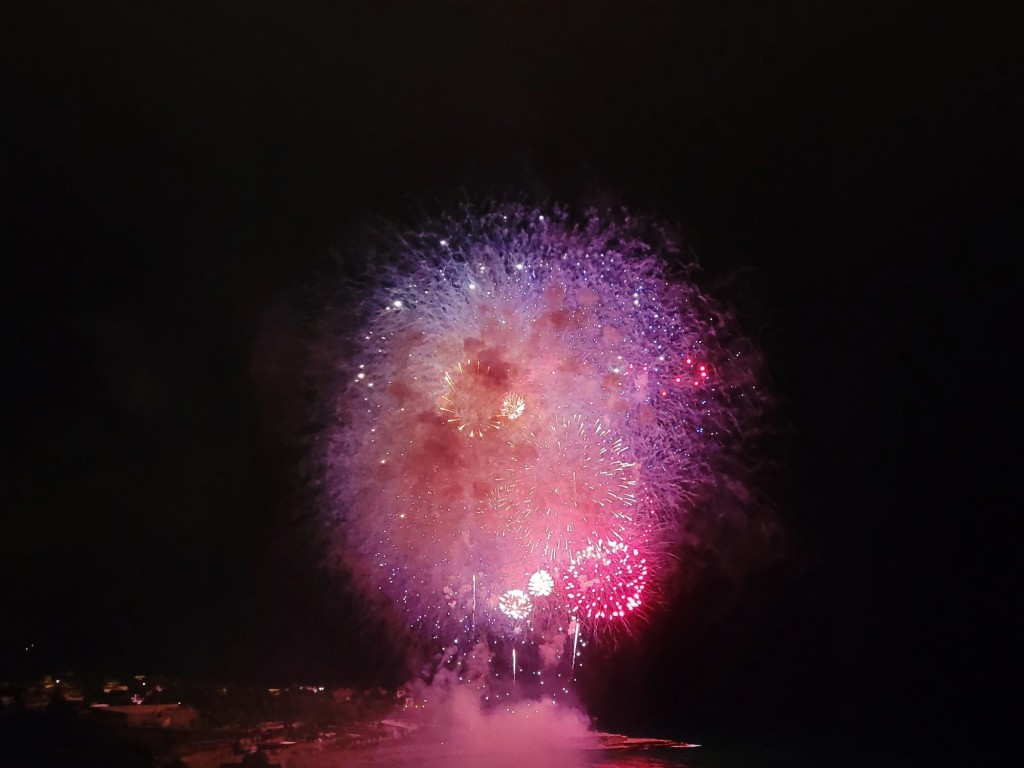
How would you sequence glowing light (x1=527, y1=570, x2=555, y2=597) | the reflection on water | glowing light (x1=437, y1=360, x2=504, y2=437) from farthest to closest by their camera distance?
glowing light (x1=527, y1=570, x2=555, y2=597) < glowing light (x1=437, y1=360, x2=504, y2=437) < the reflection on water

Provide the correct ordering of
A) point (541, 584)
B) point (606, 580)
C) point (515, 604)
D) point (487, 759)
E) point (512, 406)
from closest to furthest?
point (487, 759)
point (512, 406)
point (606, 580)
point (541, 584)
point (515, 604)

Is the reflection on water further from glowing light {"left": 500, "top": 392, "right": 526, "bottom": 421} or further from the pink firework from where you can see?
glowing light {"left": 500, "top": 392, "right": 526, "bottom": 421}

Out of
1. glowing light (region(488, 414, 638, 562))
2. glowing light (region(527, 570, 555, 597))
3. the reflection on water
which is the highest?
glowing light (region(488, 414, 638, 562))

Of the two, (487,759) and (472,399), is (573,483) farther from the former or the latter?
(487,759)

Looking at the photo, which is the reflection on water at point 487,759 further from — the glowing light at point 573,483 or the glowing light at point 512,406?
the glowing light at point 512,406

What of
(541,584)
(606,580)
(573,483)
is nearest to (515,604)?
(541,584)

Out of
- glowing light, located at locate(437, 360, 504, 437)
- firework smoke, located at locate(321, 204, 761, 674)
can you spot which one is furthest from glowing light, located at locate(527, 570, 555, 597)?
glowing light, located at locate(437, 360, 504, 437)

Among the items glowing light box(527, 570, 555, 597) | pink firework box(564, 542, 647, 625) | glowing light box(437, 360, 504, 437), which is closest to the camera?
glowing light box(437, 360, 504, 437)
